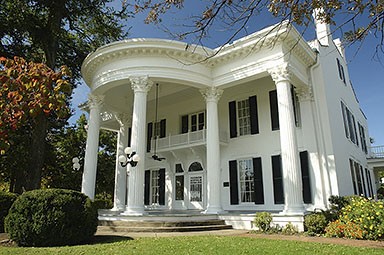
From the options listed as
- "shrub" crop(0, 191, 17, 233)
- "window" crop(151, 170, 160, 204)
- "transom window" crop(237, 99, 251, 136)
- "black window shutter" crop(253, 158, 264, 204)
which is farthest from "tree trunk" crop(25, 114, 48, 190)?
"black window shutter" crop(253, 158, 264, 204)

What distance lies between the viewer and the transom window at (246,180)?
14414 millimetres

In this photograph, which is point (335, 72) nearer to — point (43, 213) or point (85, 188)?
point (85, 188)

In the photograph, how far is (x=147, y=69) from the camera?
43.0 feet

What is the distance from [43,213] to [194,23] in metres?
6.48

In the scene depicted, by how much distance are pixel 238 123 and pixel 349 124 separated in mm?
6888

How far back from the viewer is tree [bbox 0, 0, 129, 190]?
15.0 metres

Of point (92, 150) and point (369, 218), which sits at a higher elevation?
point (92, 150)

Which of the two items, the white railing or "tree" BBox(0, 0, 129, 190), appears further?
the white railing

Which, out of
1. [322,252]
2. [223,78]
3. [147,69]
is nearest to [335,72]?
[223,78]

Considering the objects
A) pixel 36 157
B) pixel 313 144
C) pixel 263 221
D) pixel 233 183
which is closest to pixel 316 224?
pixel 263 221

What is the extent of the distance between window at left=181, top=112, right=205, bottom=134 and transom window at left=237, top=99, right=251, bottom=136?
2312 millimetres

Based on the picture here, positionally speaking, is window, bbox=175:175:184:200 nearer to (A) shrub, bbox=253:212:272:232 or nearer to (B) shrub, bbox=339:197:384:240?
(A) shrub, bbox=253:212:272:232

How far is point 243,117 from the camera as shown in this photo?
15.7 meters

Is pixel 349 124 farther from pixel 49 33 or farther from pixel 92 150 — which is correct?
pixel 49 33
